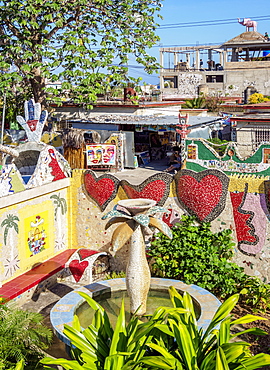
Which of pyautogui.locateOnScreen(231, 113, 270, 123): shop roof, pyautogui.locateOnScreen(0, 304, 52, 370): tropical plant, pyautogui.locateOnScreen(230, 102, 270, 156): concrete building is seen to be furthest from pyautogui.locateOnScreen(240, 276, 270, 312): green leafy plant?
pyautogui.locateOnScreen(231, 113, 270, 123): shop roof

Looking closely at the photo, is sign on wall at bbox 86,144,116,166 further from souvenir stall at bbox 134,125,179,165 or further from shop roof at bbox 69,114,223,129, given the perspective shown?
souvenir stall at bbox 134,125,179,165

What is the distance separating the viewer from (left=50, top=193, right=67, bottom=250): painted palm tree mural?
11.9m

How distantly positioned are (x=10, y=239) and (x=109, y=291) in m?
2.81

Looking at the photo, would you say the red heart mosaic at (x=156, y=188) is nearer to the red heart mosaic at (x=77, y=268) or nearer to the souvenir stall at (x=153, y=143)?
the red heart mosaic at (x=77, y=268)

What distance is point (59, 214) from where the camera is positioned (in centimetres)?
1205

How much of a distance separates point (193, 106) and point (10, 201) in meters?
16.5

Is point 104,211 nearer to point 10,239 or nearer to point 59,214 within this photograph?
point 59,214

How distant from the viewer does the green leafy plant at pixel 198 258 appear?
9539mm

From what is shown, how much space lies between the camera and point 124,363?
5996mm

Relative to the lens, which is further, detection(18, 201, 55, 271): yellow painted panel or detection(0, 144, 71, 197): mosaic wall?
detection(18, 201, 55, 271): yellow painted panel

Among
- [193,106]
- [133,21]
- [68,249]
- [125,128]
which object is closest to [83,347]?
[68,249]

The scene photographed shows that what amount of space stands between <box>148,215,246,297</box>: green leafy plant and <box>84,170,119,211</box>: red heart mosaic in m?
1.72

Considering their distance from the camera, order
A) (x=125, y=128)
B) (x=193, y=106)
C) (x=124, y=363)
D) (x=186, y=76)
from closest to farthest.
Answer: (x=124, y=363) < (x=125, y=128) < (x=193, y=106) < (x=186, y=76)

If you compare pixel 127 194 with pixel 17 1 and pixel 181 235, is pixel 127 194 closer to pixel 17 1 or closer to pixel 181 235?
pixel 181 235
